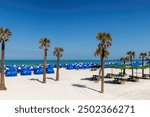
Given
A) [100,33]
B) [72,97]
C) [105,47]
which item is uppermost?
[100,33]

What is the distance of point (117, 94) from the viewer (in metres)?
28.6

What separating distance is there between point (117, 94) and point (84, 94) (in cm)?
446

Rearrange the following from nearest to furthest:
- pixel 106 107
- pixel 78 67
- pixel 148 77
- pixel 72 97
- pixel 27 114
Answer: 1. pixel 27 114
2. pixel 106 107
3. pixel 72 97
4. pixel 148 77
5. pixel 78 67

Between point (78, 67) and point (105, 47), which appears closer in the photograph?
point (105, 47)

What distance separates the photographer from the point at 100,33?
2992 cm

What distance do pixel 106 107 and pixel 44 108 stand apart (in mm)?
4754

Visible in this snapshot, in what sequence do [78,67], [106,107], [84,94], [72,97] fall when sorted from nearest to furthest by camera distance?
[106,107] < [72,97] < [84,94] < [78,67]

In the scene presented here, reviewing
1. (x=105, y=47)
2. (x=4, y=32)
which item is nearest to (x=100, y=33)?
(x=105, y=47)

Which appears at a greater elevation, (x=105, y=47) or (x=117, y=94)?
(x=105, y=47)

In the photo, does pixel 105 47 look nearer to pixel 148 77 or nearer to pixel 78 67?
pixel 148 77

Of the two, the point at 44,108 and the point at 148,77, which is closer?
the point at 44,108

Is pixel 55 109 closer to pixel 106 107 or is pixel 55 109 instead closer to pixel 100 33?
pixel 106 107

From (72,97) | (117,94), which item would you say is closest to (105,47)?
(117,94)

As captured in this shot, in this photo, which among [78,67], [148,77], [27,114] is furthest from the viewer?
[78,67]
